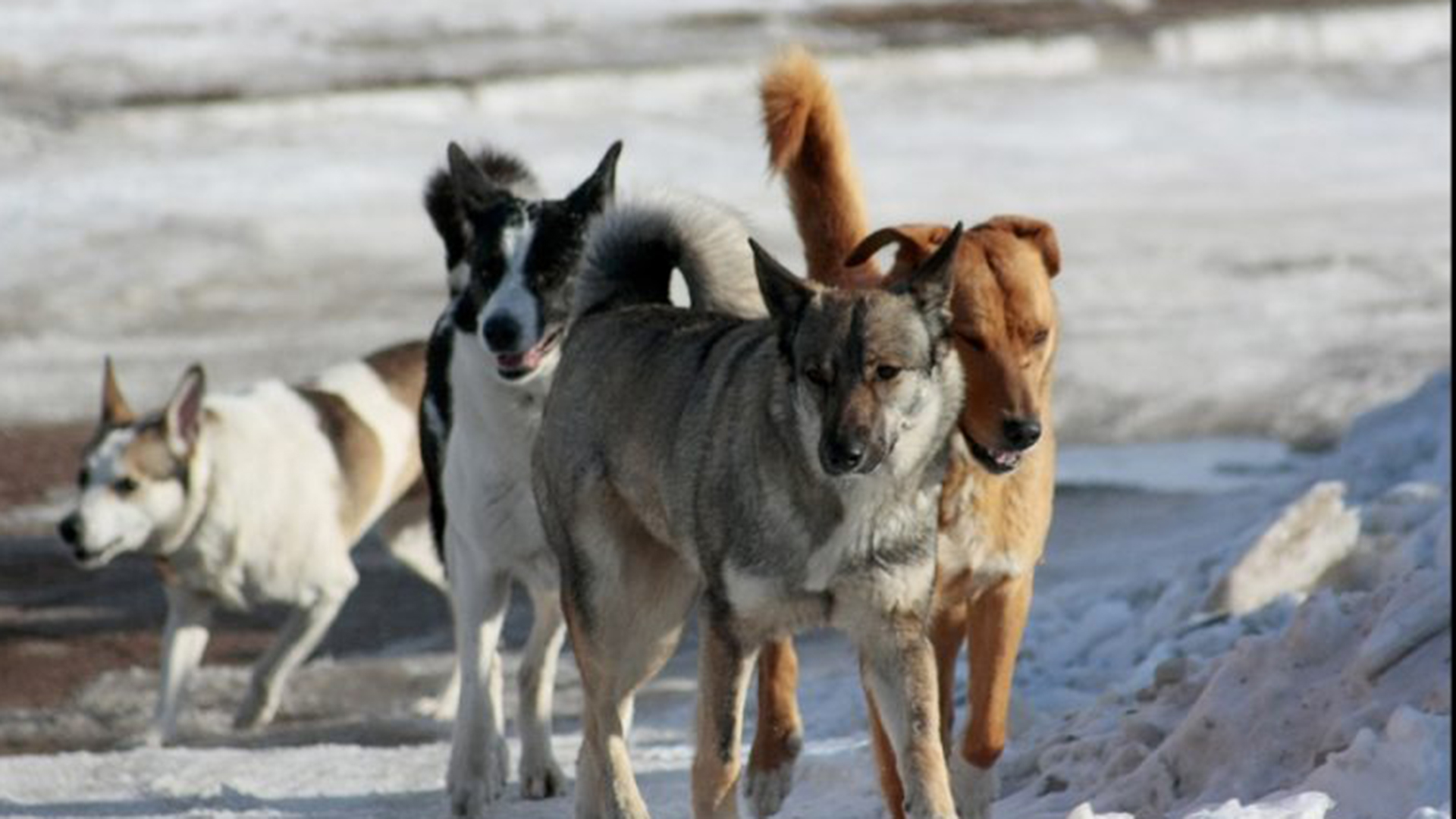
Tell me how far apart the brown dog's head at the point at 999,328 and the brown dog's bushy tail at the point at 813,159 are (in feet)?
2.87

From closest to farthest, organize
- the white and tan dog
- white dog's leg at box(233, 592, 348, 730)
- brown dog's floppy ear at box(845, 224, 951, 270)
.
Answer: brown dog's floppy ear at box(845, 224, 951, 270) → white dog's leg at box(233, 592, 348, 730) → the white and tan dog

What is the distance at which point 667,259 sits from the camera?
6.50 meters

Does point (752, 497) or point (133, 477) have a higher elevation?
point (752, 497)

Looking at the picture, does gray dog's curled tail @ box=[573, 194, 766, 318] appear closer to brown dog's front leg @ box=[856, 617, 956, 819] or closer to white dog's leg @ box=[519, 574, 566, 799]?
white dog's leg @ box=[519, 574, 566, 799]

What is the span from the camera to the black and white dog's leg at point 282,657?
28.1 feet

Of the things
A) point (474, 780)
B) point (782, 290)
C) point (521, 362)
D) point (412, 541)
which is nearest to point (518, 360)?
point (521, 362)

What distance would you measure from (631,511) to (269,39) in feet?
56.3

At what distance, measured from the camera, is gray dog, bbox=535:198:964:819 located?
529 centimetres

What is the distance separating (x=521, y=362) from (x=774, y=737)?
1.18m

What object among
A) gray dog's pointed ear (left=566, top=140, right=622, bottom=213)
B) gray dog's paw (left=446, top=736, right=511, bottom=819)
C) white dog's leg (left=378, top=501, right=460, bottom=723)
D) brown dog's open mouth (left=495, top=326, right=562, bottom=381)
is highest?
gray dog's pointed ear (left=566, top=140, right=622, bottom=213)

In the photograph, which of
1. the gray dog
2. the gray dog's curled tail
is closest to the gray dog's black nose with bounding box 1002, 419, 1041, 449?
the gray dog

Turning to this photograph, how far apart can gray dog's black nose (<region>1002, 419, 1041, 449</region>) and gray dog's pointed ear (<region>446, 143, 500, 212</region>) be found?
230cm

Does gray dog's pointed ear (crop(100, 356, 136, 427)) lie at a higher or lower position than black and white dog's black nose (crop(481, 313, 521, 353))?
lower

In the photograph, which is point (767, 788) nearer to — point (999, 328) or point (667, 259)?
point (667, 259)
